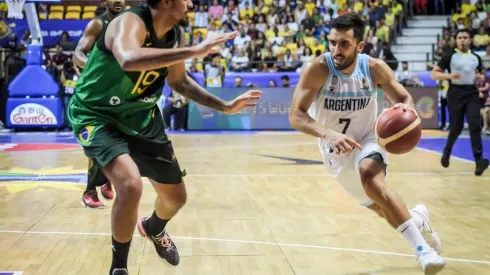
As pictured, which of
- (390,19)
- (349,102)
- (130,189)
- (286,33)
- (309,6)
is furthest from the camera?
(309,6)

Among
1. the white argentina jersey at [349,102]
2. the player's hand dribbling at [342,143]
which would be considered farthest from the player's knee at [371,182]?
the white argentina jersey at [349,102]

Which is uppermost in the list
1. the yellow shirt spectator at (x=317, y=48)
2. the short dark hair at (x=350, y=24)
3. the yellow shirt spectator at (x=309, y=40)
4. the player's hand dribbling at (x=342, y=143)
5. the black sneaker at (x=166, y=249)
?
the short dark hair at (x=350, y=24)

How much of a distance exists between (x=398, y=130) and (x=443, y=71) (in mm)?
5131

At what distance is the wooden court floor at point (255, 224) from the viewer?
4324mm

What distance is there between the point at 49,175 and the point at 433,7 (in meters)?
18.1

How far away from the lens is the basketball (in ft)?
13.1

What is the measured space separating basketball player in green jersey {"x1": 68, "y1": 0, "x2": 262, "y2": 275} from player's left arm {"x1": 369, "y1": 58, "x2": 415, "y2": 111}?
142 centimetres

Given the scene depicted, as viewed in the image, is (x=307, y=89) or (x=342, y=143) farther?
(x=307, y=89)

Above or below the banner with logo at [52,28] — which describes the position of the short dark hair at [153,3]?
above

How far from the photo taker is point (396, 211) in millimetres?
3977

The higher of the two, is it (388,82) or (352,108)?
(388,82)

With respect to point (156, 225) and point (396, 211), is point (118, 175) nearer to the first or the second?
point (156, 225)

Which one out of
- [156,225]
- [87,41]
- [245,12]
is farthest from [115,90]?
[245,12]

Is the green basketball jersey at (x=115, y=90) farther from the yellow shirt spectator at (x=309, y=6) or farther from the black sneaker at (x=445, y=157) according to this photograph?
the yellow shirt spectator at (x=309, y=6)
